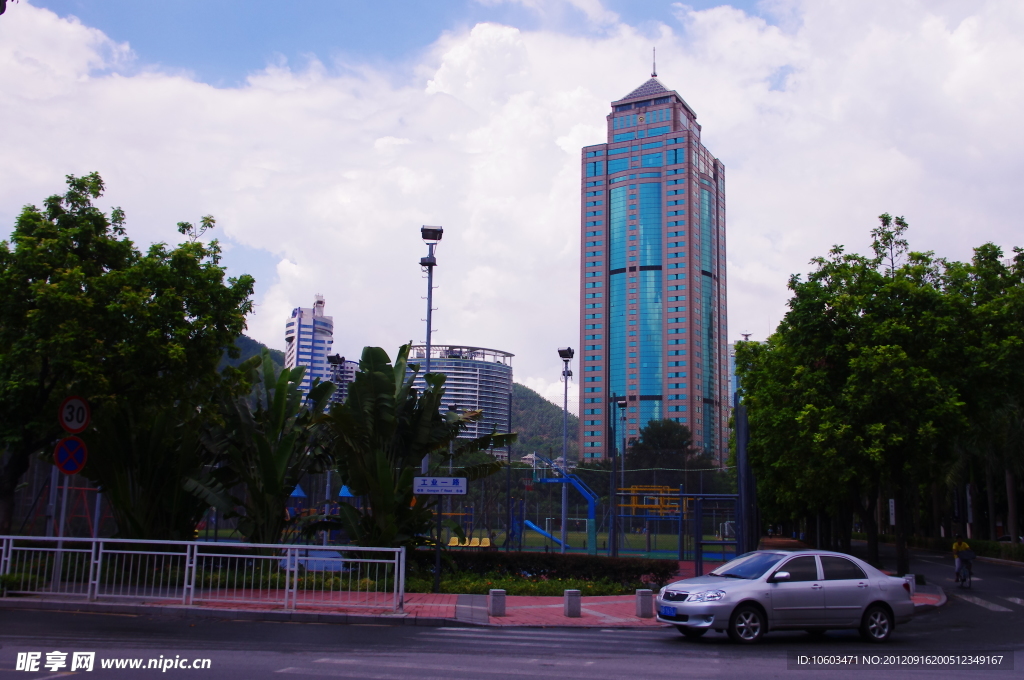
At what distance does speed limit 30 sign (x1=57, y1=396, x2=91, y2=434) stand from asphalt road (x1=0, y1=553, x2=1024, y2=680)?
3.09 metres

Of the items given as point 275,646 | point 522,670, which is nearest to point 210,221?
point 275,646

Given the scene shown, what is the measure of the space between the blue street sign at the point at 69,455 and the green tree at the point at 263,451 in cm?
492

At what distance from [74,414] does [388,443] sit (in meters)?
8.22

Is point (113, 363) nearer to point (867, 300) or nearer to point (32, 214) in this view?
point (32, 214)

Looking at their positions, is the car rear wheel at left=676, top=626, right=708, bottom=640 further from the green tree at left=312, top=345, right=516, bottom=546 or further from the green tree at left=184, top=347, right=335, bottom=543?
the green tree at left=184, top=347, right=335, bottom=543

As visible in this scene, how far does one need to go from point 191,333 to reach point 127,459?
4059 mm

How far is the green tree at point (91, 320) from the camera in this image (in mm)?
15109

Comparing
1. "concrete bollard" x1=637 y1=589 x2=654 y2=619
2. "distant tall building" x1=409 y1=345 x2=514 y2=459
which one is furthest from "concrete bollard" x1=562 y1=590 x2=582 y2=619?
"distant tall building" x1=409 y1=345 x2=514 y2=459

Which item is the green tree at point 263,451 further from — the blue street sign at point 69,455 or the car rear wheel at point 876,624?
the car rear wheel at point 876,624

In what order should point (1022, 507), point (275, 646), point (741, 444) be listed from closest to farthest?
1. point (275, 646)
2. point (741, 444)
3. point (1022, 507)

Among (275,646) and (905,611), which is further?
(905,611)

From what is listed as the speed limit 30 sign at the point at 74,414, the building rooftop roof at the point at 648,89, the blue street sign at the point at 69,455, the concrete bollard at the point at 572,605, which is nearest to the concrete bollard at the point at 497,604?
the concrete bollard at the point at 572,605

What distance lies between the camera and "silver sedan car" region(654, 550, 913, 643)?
39.6 feet

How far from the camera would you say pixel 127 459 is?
732 inches
